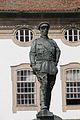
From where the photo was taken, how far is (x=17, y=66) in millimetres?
22656

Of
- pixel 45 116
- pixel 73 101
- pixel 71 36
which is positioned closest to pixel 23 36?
pixel 71 36

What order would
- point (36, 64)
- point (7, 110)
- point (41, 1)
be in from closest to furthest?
point (36, 64) < point (7, 110) < point (41, 1)

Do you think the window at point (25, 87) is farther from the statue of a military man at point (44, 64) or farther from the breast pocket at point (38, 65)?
the breast pocket at point (38, 65)

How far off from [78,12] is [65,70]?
10.0 ft

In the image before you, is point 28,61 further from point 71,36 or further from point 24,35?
point 71,36

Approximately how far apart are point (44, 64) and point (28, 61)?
13.3 m

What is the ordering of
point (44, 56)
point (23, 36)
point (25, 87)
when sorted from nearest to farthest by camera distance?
point (44, 56) → point (25, 87) → point (23, 36)

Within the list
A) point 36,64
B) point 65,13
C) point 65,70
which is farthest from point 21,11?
point 36,64

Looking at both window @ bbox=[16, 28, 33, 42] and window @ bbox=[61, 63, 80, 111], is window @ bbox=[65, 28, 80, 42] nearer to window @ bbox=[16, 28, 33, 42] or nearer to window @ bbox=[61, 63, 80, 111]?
window @ bbox=[61, 63, 80, 111]

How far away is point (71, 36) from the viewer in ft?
77.0

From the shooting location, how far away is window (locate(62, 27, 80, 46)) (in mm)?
23234

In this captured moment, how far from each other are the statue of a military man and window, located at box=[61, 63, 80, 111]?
1290cm

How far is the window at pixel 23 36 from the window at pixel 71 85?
2.23 m

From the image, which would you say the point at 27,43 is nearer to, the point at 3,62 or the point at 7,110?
the point at 3,62
